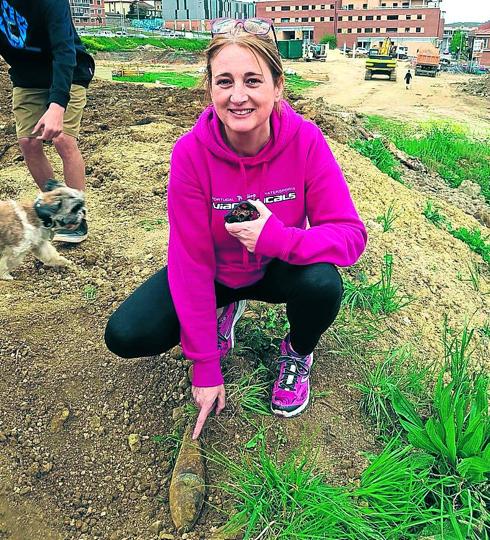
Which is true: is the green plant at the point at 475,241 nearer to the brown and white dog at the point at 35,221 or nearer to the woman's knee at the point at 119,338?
the brown and white dog at the point at 35,221

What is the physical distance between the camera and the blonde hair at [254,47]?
189 cm

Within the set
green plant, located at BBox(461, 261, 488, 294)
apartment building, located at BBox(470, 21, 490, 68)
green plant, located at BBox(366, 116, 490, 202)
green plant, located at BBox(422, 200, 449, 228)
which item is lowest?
apartment building, located at BBox(470, 21, 490, 68)

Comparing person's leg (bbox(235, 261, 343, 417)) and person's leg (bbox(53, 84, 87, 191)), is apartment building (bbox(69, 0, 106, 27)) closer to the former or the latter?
person's leg (bbox(53, 84, 87, 191))

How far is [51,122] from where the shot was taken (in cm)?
306

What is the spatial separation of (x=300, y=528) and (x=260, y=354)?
0.93 m

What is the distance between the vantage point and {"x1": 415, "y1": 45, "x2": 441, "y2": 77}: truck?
3194 cm

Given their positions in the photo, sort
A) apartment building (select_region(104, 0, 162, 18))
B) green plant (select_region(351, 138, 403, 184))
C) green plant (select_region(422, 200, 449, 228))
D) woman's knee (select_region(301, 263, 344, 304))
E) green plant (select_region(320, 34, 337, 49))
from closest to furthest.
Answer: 1. woman's knee (select_region(301, 263, 344, 304))
2. green plant (select_region(422, 200, 449, 228))
3. green plant (select_region(351, 138, 403, 184))
4. green plant (select_region(320, 34, 337, 49))
5. apartment building (select_region(104, 0, 162, 18))

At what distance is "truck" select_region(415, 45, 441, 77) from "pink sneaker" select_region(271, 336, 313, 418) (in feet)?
111

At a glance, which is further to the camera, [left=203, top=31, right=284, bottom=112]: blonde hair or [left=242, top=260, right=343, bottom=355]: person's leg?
[left=242, top=260, right=343, bottom=355]: person's leg

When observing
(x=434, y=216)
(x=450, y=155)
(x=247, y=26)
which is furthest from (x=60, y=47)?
(x=450, y=155)

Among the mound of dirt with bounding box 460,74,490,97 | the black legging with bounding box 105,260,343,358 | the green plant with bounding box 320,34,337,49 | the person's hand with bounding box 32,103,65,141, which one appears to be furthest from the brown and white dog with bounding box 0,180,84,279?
the green plant with bounding box 320,34,337,49

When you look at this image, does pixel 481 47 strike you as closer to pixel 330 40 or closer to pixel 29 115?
pixel 330 40

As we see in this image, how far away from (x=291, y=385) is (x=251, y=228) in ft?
2.43

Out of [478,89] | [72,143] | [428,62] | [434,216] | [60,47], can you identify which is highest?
[60,47]
